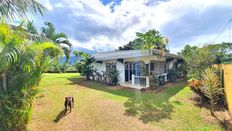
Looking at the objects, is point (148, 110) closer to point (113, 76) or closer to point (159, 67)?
point (113, 76)

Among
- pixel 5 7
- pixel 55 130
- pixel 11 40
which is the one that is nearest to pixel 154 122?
pixel 55 130

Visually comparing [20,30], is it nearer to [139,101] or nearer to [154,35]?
[139,101]

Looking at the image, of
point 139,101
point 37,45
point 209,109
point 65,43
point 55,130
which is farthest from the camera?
point 65,43

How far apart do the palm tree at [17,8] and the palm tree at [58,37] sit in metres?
19.5

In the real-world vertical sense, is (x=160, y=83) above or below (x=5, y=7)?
below

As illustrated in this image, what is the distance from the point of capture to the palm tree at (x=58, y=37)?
27562 millimetres

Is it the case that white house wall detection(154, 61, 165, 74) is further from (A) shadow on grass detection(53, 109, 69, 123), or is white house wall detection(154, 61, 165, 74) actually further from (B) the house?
(A) shadow on grass detection(53, 109, 69, 123)

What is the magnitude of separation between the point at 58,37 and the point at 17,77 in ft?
74.3


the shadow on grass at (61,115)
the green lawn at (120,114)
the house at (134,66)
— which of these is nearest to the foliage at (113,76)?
the house at (134,66)

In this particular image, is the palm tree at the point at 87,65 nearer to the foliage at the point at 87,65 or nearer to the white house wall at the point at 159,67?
the foliage at the point at 87,65

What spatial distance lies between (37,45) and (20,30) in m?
0.81

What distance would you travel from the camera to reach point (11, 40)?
5688mm

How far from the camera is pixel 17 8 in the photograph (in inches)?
308

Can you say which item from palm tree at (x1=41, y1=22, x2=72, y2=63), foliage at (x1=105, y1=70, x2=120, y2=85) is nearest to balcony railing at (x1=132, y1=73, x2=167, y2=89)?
foliage at (x1=105, y1=70, x2=120, y2=85)
